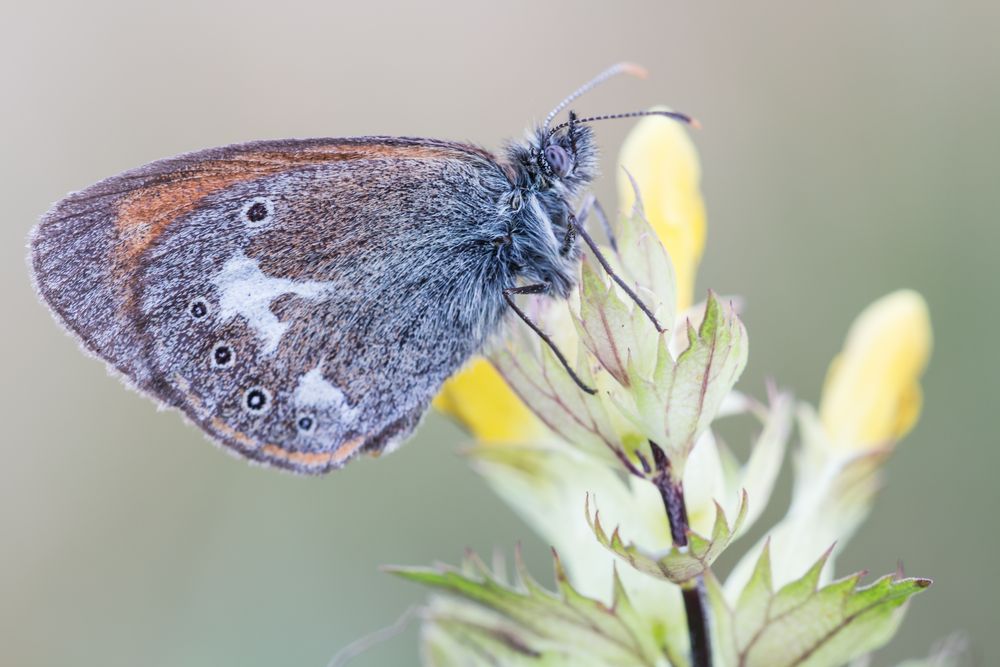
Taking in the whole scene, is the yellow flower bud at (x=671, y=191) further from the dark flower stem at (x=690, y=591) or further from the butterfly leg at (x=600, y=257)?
the dark flower stem at (x=690, y=591)

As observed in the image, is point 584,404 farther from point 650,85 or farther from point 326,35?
point 326,35

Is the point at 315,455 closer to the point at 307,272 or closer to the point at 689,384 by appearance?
the point at 307,272

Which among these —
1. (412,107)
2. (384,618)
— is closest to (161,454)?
(384,618)

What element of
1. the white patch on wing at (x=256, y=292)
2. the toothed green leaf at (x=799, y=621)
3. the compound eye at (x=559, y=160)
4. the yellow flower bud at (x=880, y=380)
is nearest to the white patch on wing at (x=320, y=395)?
the white patch on wing at (x=256, y=292)

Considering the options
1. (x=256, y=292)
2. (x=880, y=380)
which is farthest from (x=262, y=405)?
(x=880, y=380)

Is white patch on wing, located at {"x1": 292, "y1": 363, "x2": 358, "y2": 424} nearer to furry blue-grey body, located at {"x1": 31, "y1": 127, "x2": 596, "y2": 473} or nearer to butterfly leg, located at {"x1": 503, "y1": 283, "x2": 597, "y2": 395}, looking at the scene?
furry blue-grey body, located at {"x1": 31, "y1": 127, "x2": 596, "y2": 473}

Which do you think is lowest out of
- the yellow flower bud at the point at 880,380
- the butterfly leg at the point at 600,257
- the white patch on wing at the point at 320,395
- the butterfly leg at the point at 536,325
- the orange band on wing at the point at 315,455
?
the yellow flower bud at the point at 880,380
